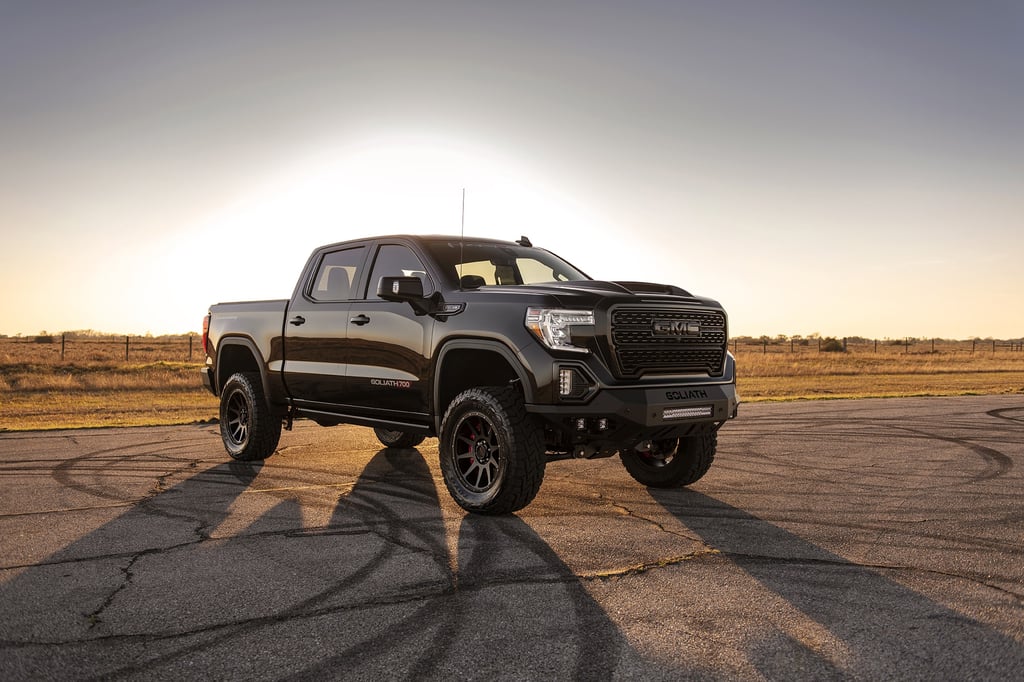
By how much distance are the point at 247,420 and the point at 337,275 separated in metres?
2.14

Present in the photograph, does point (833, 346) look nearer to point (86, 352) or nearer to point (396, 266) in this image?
point (86, 352)

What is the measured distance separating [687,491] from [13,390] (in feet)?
72.9

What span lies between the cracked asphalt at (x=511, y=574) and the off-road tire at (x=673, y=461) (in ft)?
0.63

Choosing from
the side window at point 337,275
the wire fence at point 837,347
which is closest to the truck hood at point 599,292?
the side window at point 337,275

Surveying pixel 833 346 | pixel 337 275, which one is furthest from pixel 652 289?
pixel 833 346

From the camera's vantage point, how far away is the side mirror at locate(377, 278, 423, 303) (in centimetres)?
680

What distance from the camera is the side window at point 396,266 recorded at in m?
7.61

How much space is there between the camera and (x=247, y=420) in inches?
372

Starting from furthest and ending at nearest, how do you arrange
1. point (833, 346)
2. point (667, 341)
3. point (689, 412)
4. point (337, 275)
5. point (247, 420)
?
point (833, 346), point (247, 420), point (337, 275), point (667, 341), point (689, 412)

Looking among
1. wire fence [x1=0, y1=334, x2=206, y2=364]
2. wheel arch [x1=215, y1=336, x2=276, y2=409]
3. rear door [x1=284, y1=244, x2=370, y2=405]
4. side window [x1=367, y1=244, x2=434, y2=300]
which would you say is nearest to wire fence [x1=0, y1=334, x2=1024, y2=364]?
wire fence [x1=0, y1=334, x2=206, y2=364]

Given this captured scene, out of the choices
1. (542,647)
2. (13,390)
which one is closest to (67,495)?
(542,647)

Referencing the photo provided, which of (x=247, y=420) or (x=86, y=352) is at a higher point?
(x=247, y=420)

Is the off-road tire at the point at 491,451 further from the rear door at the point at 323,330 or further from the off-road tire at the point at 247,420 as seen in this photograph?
the off-road tire at the point at 247,420

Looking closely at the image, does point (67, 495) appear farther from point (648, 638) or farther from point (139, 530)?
point (648, 638)
